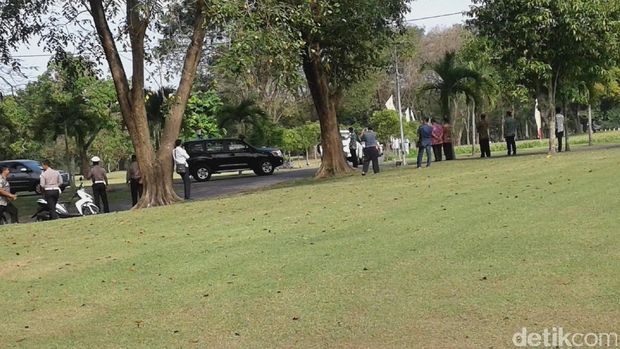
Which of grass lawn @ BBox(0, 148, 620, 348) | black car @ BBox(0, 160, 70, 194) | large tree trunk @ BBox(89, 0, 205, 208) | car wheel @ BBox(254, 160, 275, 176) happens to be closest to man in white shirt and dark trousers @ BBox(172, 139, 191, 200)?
large tree trunk @ BBox(89, 0, 205, 208)

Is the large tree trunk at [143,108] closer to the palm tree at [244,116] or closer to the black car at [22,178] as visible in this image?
the black car at [22,178]

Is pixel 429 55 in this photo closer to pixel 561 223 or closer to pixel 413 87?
pixel 413 87

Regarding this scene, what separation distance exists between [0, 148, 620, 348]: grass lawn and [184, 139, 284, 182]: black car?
1954 centimetres

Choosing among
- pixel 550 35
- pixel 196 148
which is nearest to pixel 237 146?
pixel 196 148

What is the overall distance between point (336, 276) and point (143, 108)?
476 inches

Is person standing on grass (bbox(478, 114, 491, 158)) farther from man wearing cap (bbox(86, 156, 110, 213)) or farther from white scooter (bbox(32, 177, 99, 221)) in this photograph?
white scooter (bbox(32, 177, 99, 221))

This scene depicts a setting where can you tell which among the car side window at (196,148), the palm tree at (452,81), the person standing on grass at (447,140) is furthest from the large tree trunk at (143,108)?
the car side window at (196,148)

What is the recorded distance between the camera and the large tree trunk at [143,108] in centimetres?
1806

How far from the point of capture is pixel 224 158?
1316 inches

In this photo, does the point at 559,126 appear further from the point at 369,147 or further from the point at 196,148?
the point at 196,148

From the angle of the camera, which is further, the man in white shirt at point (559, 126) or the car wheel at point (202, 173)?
the car wheel at point (202, 173)

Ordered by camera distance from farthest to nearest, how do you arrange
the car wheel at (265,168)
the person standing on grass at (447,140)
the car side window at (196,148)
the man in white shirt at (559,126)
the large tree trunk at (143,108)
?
the car wheel at (265,168)
the car side window at (196,148)
the person standing on grass at (447,140)
the man in white shirt at (559,126)
the large tree trunk at (143,108)

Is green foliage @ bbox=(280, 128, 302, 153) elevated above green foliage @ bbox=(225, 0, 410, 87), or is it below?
below

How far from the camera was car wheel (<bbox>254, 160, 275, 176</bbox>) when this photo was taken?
34062 millimetres
